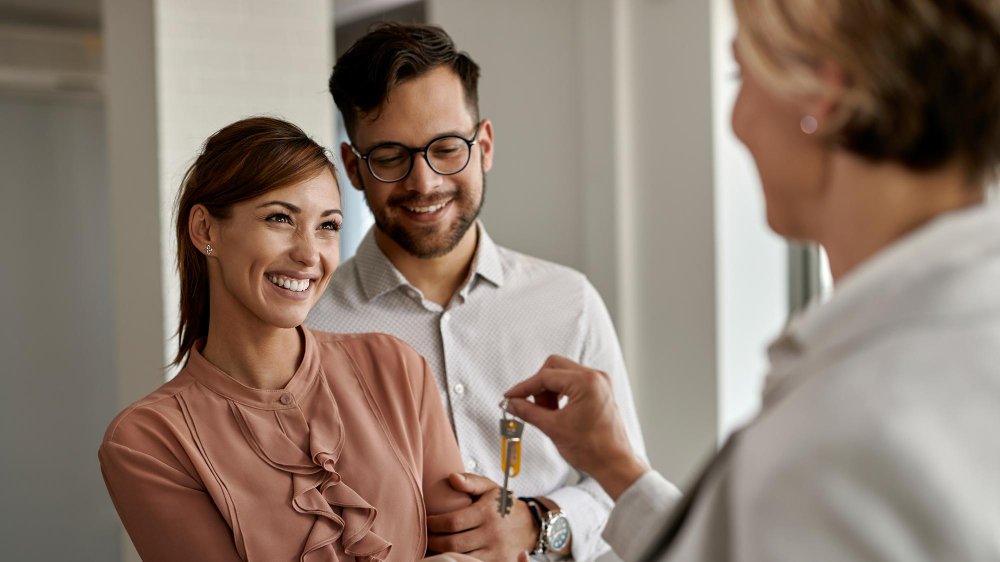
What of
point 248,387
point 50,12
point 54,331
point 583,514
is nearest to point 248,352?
point 248,387

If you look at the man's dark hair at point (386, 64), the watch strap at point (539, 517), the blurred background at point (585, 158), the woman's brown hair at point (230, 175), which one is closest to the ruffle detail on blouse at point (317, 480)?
the woman's brown hair at point (230, 175)

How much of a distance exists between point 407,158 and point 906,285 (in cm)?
149

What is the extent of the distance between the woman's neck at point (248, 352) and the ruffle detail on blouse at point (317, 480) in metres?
0.07

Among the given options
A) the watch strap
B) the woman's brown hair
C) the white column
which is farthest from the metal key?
the white column

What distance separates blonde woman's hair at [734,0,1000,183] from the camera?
819mm

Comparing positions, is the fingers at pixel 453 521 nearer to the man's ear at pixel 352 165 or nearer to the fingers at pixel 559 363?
the fingers at pixel 559 363

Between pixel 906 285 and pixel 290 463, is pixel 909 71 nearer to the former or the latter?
pixel 906 285

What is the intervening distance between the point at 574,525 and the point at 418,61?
101 cm

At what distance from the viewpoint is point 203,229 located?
1.77m

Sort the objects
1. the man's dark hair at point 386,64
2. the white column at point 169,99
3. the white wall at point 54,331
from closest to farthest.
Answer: the man's dark hair at point 386,64
the white column at point 169,99
the white wall at point 54,331

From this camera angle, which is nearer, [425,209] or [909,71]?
[909,71]

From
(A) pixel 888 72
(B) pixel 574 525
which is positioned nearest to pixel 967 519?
(A) pixel 888 72

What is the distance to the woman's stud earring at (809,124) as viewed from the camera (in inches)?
34.8

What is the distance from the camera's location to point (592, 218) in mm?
4176
